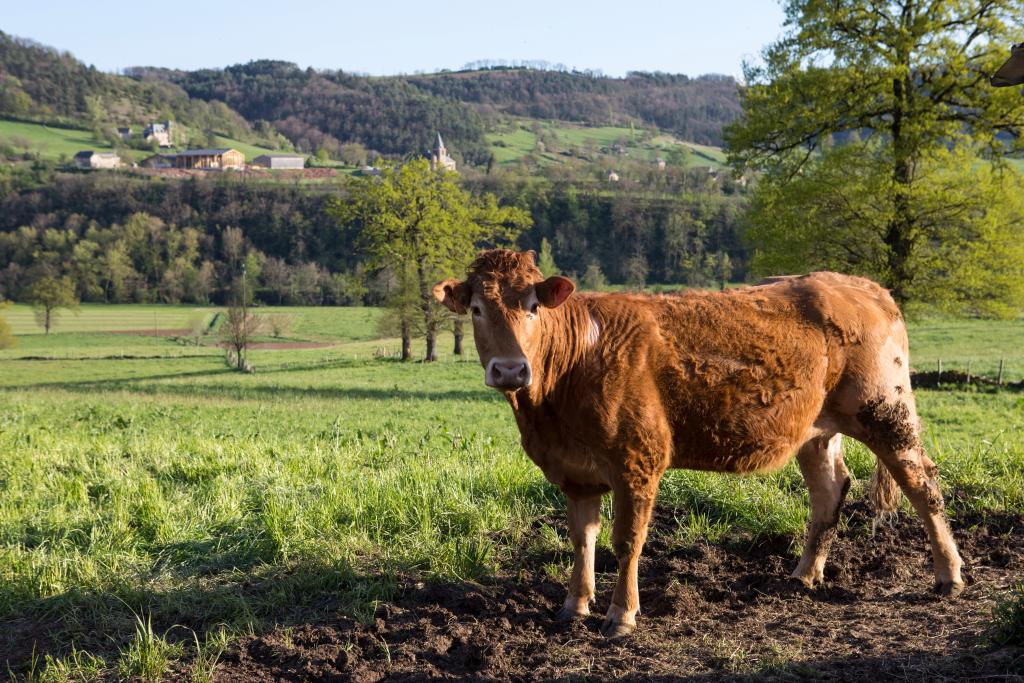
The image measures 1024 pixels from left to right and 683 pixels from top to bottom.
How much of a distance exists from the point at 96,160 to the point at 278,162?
38.9 meters

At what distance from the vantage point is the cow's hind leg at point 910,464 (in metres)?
5.39

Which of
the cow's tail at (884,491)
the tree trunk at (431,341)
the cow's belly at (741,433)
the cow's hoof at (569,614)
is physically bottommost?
the tree trunk at (431,341)

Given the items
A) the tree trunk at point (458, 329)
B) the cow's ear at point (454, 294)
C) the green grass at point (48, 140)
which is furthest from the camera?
the green grass at point (48, 140)

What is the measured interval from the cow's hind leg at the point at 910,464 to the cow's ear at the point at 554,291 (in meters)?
2.30

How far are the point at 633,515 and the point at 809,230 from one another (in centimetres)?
1861

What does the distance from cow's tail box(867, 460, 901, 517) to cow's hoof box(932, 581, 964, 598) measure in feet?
3.05

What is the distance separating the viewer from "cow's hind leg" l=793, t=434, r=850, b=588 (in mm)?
5629

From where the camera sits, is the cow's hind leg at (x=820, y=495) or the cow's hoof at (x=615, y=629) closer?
the cow's hoof at (x=615, y=629)

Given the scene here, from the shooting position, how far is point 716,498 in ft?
21.9

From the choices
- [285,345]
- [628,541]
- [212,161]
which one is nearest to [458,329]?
[285,345]

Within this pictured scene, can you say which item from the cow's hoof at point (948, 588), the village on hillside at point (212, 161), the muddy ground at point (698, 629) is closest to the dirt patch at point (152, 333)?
the muddy ground at point (698, 629)

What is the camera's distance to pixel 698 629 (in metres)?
4.79

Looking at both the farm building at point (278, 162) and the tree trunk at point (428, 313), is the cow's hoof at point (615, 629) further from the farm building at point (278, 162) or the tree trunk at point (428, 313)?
the farm building at point (278, 162)

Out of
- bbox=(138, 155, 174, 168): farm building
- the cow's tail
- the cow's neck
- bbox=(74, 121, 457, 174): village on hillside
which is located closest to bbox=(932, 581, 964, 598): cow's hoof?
the cow's tail
